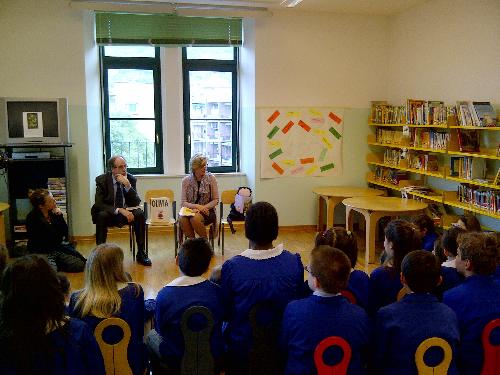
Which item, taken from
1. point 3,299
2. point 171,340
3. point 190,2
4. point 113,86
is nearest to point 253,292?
point 171,340

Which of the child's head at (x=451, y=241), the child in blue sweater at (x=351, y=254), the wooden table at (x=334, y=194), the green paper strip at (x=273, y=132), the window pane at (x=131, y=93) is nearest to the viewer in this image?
the child in blue sweater at (x=351, y=254)

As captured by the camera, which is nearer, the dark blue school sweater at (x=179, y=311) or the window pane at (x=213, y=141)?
the dark blue school sweater at (x=179, y=311)

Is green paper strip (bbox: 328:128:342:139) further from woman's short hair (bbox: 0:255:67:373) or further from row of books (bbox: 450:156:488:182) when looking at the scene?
woman's short hair (bbox: 0:255:67:373)

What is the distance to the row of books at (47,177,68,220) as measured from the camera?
5.62 metres

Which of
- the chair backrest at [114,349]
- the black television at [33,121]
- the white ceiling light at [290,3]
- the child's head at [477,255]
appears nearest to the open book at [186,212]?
the black television at [33,121]

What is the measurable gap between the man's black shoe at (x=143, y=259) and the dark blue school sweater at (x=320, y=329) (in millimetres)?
3385

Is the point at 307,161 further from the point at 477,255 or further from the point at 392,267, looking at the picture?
the point at 477,255

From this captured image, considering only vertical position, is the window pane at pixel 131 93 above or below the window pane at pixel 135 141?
above

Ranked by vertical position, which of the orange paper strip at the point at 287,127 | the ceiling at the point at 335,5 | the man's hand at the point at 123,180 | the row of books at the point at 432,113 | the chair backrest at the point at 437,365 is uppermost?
the ceiling at the point at 335,5

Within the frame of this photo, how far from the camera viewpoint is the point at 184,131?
6.91 meters

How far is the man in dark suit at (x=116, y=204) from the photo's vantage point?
5066 millimetres

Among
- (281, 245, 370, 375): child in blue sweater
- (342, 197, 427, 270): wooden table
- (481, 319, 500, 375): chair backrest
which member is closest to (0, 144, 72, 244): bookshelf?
(342, 197, 427, 270): wooden table

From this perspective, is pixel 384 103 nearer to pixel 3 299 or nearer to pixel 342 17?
pixel 342 17

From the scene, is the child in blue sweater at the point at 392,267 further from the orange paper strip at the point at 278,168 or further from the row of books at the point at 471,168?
the orange paper strip at the point at 278,168
